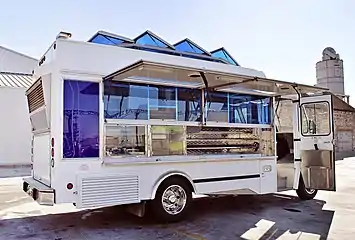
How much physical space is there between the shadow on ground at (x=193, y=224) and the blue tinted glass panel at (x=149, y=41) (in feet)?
11.8

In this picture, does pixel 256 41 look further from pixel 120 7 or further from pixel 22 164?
pixel 22 164

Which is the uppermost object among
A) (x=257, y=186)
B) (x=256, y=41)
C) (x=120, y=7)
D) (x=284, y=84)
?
(x=120, y=7)

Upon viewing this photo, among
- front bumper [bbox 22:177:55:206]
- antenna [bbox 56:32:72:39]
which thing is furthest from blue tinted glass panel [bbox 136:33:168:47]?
front bumper [bbox 22:177:55:206]

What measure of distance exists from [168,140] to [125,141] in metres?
0.77

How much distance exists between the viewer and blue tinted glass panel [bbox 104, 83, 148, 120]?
5.49 metres

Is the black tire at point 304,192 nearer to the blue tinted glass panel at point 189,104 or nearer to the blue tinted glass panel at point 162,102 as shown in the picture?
the blue tinted glass panel at point 189,104

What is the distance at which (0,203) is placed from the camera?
7.81 metres

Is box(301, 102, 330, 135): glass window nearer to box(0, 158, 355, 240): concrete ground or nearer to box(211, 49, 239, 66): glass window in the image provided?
box(0, 158, 355, 240): concrete ground

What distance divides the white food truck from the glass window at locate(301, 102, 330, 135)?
0.03 m

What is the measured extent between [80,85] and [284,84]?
3436 mm

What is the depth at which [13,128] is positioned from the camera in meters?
16.0

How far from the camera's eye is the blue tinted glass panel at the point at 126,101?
5.49 meters

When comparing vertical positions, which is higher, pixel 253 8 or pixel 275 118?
pixel 253 8

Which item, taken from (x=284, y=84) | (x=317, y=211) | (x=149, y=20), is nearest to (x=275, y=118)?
(x=284, y=84)
